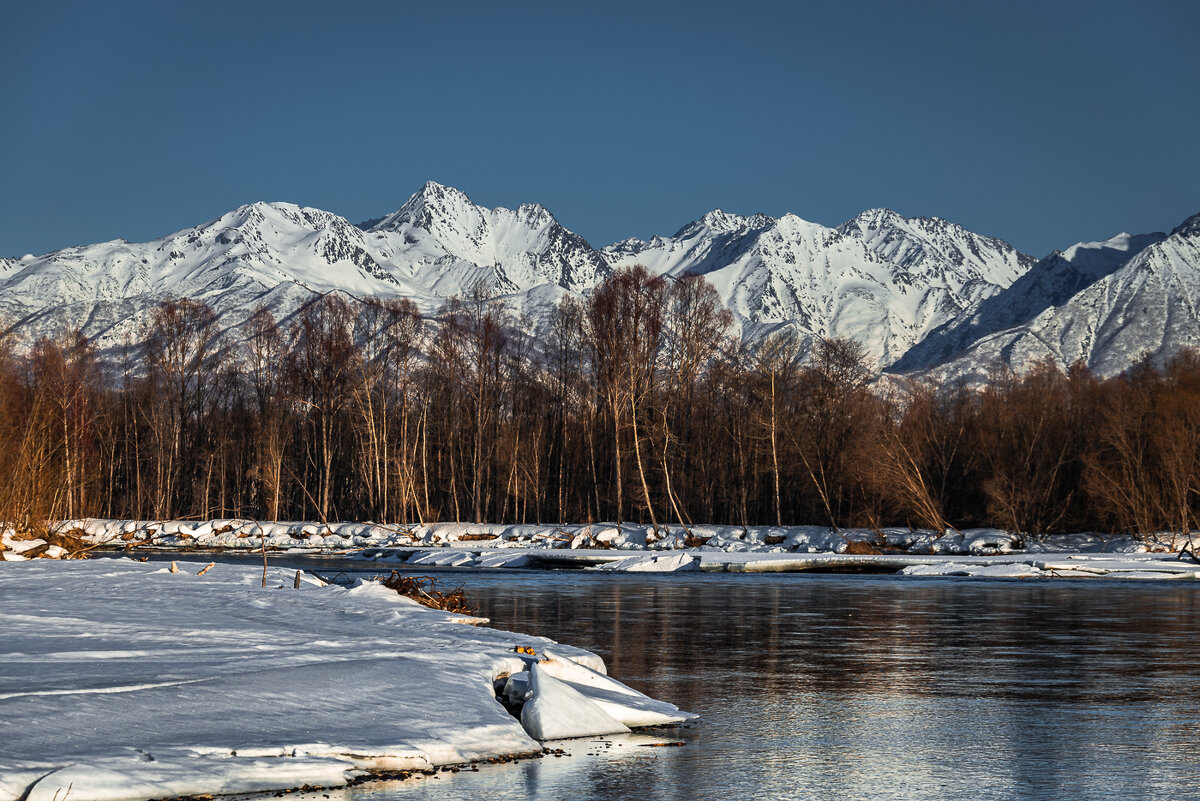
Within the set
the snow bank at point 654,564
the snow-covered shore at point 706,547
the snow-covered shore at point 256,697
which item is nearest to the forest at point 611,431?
the snow-covered shore at point 706,547

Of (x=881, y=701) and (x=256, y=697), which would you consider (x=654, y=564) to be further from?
(x=256, y=697)

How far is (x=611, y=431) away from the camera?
7825cm

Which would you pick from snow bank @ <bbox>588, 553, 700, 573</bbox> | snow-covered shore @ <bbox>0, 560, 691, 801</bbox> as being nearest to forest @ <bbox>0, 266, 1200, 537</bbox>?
snow bank @ <bbox>588, 553, 700, 573</bbox>

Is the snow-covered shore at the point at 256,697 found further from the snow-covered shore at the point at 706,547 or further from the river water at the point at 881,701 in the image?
the snow-covered shore at the point at 706,547

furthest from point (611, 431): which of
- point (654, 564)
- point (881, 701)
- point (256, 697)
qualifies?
point (256, 697)

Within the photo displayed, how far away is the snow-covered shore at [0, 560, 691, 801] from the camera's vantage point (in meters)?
9.27

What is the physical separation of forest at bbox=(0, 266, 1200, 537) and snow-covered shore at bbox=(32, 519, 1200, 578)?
2454mm

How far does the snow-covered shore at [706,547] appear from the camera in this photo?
46.2 metres

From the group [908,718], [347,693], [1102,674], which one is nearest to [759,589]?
[1102,674]

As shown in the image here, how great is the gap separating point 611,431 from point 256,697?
66943mm

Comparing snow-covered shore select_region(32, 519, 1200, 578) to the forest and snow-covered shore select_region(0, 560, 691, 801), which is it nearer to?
the forest

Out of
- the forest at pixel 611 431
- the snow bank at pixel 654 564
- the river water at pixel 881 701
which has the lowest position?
the river water at pixel 881 701

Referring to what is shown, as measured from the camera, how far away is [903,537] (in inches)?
2266

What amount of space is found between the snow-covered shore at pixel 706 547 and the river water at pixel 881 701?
1638cm
